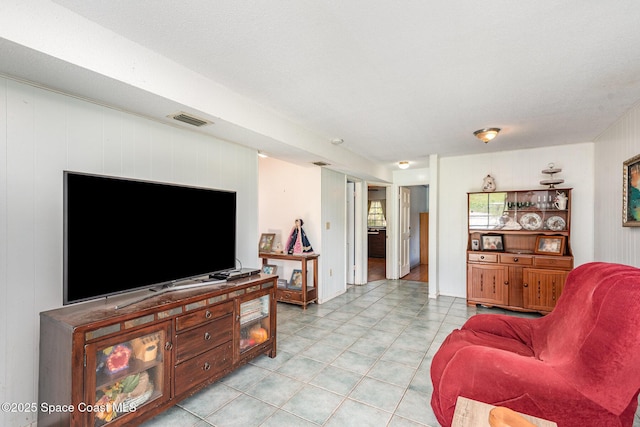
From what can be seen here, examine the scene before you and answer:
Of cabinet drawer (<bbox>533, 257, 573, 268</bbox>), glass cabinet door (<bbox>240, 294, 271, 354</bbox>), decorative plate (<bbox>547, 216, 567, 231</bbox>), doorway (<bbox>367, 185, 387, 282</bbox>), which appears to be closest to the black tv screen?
glass cabinet door (<bbox>240, 294, 271, 354</bbox>)

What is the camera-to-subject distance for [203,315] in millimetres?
2152

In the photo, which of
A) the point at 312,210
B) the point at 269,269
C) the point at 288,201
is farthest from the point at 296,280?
the point at 288,201

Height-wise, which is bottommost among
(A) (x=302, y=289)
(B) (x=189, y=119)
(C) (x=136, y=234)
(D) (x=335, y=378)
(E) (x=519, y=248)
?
(D) (x=335, y=378)

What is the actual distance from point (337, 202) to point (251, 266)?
7.06 ft

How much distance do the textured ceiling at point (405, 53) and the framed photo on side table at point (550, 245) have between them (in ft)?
5.64

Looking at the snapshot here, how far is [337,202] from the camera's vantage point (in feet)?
16.7

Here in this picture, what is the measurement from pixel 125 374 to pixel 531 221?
503cm

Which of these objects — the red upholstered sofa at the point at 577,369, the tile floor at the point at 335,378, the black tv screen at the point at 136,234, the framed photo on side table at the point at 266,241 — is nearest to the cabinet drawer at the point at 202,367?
the tile floor at the point at 335,378

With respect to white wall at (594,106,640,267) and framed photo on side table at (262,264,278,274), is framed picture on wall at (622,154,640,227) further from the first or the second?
framed photo on side table at (262,264,278,274)

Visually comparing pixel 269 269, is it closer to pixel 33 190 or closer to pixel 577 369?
pixel 33 190

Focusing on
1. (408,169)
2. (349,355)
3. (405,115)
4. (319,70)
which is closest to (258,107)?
(319,70)

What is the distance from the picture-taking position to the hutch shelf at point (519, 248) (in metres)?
4.02

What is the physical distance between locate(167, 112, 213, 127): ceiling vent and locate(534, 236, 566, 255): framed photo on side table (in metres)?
4.56

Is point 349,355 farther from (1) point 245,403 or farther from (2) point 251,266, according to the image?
(2) point 251,266
